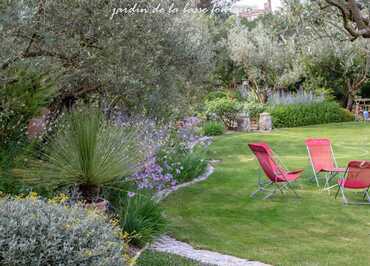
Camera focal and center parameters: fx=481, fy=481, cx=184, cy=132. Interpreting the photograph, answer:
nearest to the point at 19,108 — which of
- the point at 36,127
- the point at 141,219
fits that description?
the point at 36,127

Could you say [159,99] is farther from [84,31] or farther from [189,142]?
[189,142]

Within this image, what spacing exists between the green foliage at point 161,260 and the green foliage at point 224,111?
1402 centimetres

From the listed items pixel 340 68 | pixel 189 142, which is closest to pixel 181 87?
pixel 189 142

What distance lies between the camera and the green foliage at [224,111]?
18.8 metres

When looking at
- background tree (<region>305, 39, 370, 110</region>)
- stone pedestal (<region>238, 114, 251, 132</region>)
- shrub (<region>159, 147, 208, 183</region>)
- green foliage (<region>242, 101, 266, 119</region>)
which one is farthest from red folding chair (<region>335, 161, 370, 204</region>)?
background tree (<region>305, 39, 370, 110</region>)

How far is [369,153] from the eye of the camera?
42.1ft

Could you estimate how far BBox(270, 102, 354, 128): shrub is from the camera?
20500 millimetres

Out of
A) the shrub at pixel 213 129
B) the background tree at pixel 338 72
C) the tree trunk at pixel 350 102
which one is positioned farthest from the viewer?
the tree trunk at pixel 350 102

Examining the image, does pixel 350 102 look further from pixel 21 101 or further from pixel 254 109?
pixel 21 101

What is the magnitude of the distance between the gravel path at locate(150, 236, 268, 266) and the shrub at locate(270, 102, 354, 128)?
1541 cm

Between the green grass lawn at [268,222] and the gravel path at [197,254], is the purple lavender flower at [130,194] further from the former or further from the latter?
the green grass lawn at [268,222]

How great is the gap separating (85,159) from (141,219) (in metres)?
0.90

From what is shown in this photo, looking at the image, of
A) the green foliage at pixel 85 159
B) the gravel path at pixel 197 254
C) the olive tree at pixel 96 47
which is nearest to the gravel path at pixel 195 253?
the gravel path at pixel 197 254

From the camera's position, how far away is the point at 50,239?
2830 mm
